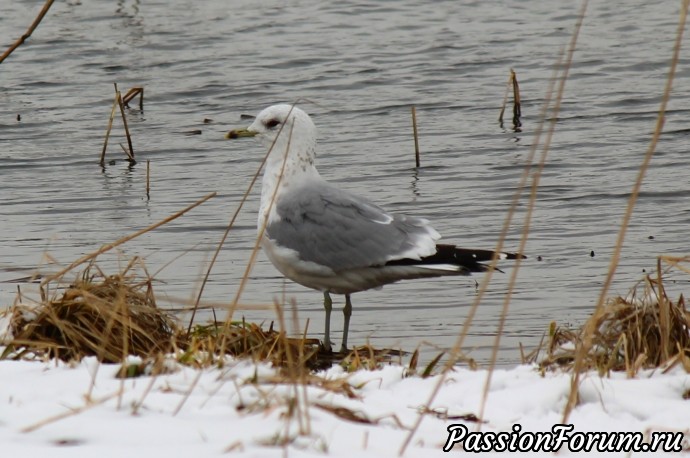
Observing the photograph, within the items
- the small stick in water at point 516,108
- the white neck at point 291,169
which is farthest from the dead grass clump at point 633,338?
the small stick in water at point 516,108

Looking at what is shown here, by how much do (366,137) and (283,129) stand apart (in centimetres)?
524

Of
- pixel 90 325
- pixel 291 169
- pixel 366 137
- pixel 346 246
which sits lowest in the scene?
pixel 366 137

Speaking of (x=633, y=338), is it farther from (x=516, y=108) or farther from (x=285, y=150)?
(x=516, y=108)

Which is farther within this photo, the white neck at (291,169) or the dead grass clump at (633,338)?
the white neck at (291,169)

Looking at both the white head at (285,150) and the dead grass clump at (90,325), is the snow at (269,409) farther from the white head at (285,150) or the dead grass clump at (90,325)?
the white head at (285,150)

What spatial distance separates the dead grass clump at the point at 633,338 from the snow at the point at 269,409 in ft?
0.68

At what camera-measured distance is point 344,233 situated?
6.39 m

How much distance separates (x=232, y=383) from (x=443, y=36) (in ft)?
43.6

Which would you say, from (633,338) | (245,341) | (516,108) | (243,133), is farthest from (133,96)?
(633,338)

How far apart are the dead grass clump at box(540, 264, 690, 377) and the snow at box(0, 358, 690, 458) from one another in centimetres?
21

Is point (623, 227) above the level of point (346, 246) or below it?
above

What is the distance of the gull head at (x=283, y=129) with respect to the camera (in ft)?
22.6

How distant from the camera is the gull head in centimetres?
689

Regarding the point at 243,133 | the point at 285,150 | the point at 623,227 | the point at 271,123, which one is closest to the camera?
the point at 623,227
